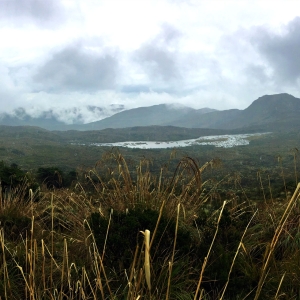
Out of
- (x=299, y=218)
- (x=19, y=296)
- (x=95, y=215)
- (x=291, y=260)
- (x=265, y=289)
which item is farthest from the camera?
(x=299, y=218)

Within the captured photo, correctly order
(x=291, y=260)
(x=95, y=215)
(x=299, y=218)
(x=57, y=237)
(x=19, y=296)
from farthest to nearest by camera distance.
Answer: (x=57, y=237), (x=299, y=218), (x=95, y=215), (x=291, y=260), (x=19, y=296)

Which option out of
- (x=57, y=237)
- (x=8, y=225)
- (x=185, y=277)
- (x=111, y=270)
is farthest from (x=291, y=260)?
(x=8, y=225)

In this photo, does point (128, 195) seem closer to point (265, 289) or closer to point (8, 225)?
point (8, 225)

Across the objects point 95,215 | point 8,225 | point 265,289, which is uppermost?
point 95,215

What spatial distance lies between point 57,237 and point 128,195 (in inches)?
40.1

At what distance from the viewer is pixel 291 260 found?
2682 mm

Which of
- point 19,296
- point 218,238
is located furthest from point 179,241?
point 19,296

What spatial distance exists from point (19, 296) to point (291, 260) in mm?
2278

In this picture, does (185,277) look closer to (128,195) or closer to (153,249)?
(153,249)

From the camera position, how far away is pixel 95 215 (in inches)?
127

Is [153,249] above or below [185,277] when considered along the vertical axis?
above

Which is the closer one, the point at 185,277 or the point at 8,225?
the point at 185,277

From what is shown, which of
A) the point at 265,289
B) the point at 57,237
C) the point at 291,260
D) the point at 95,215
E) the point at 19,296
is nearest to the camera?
the point at 19,296

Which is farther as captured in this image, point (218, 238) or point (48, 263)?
point (218, 238)
